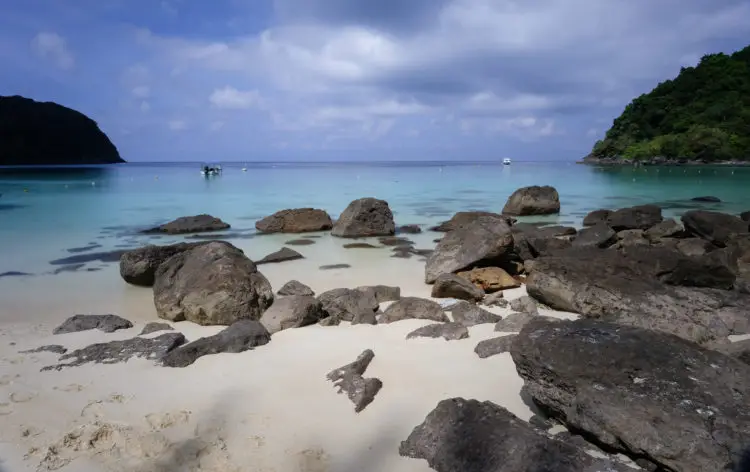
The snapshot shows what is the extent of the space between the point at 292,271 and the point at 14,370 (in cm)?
538

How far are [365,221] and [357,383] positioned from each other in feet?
34.5

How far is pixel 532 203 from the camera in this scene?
19703 mm

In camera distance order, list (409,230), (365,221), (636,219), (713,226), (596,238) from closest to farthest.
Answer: (596,238), (713,226), (636,219), (365,221), (409,230)

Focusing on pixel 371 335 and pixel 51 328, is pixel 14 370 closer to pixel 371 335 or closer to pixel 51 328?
pixel 51 328

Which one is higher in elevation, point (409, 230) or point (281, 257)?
point (281, 257)

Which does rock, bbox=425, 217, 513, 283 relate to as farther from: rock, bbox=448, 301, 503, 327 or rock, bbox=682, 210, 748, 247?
rock, bbox=682, 210, 748, 247

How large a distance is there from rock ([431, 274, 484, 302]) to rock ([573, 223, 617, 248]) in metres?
4.52

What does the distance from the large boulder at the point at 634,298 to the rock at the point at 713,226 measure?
5.65 meters

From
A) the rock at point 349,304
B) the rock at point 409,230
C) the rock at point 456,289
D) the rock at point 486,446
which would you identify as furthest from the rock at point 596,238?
the rock at point 486,446

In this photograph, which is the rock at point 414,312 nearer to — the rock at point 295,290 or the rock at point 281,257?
the rock at point 295,290

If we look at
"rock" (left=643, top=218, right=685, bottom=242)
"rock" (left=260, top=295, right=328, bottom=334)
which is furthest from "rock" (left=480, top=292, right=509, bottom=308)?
"rock" (left=643, top=218, right=685, bottom=242)

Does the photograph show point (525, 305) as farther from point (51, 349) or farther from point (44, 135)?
point (44, 135)

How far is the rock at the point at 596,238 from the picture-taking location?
10.2m

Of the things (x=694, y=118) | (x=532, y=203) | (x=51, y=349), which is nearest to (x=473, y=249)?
(x=51, y=349)
